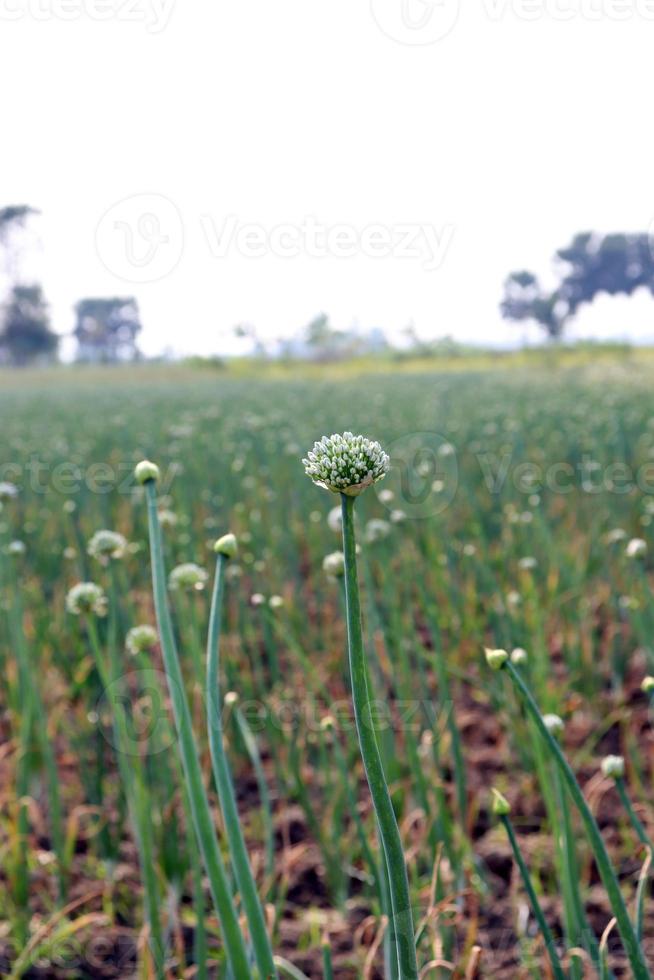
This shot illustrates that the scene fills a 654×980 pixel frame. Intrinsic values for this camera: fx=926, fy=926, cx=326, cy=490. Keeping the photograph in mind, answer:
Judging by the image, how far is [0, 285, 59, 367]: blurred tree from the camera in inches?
1702

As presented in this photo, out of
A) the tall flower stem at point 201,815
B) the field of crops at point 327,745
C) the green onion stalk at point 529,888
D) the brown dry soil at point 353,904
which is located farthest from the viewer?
the brown dry soil at point 353,904

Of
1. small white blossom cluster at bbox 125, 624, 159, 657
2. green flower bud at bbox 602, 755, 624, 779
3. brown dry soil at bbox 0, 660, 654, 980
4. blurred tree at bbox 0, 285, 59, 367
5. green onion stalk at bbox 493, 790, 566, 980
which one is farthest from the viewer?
blurred tree at bbox 0, 285, 59, 367

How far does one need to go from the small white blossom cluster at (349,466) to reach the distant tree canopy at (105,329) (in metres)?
47.5

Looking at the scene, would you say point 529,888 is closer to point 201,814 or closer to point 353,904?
point 201,814

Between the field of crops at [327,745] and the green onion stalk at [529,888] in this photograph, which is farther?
the field of crops at [327,745]

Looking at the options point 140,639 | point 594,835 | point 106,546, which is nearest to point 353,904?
point 140,639

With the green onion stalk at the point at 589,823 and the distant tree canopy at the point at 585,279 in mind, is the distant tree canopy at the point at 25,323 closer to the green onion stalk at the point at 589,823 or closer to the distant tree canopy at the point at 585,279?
the distant tree canopy at the point at 585,279

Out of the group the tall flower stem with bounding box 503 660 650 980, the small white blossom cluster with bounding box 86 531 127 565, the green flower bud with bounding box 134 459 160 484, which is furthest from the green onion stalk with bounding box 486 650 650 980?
the small white blossom cluster with bounding box 86 531 127 565

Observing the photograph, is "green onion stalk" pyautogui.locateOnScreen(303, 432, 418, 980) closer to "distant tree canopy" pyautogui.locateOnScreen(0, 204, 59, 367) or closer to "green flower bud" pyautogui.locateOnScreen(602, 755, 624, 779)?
"green flower bud" pyautogui.locateOnScreen(602, 755, 624, 779)

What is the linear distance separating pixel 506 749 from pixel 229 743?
2.24 feet

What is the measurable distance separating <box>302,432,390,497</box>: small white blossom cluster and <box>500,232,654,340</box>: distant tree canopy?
49.0 meters

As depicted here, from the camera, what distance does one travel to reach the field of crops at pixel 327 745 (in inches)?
51.3

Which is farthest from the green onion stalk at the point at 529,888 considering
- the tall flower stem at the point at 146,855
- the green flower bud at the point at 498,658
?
the tall flower stem at the point at 146,855

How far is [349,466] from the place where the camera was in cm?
64
